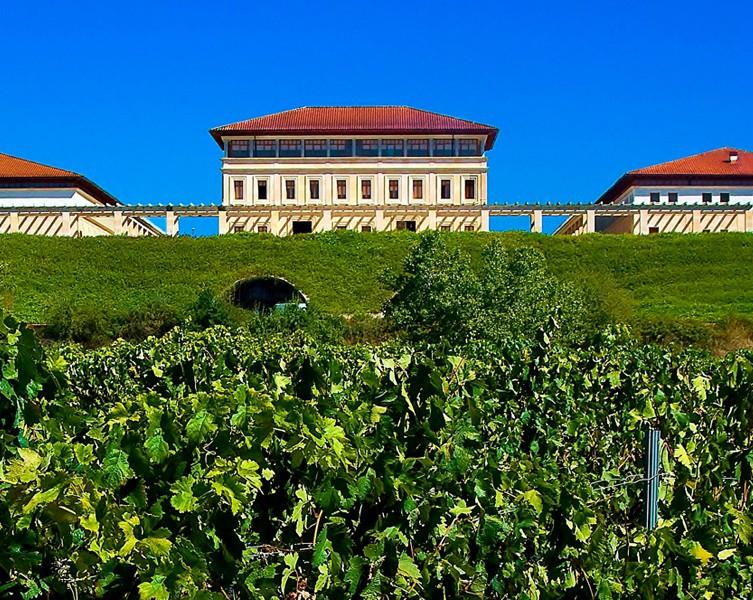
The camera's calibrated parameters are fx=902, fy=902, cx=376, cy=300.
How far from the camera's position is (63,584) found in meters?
3.05

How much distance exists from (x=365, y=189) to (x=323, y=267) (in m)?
17.6

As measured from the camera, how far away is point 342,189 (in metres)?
62.9

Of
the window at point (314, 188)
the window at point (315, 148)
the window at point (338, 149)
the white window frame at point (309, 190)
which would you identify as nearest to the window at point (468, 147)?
the window at point (338, 149)

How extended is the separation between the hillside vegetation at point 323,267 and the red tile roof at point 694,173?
15.8 meters

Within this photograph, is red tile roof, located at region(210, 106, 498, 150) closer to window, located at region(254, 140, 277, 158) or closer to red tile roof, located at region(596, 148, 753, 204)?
window, located at region(254, 140, 277, 158)

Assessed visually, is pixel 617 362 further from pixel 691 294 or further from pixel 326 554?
pixel 691 294

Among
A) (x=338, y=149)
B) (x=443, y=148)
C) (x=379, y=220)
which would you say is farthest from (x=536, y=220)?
(x=338, y=149)

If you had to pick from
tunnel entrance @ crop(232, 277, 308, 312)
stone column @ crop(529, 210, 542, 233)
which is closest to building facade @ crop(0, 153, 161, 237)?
tunnel entrance @ crop(232, 277, 308, 312)

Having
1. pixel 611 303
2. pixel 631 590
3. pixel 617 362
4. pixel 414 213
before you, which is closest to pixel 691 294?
pixel 611 303

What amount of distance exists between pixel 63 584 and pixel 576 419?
157 inches

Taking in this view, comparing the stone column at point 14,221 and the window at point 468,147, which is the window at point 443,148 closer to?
the window at point 468,147

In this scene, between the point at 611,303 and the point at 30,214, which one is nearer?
the point at 611,303

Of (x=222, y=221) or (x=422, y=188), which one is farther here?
(x=422, y=188)

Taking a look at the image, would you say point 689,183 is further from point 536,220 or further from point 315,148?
point 315,148
